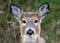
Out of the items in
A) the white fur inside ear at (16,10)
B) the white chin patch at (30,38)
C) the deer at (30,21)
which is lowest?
the white chin patch at (30,38)

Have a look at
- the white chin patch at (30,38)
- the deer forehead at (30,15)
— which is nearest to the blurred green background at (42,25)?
the deer forehead at (30,15)

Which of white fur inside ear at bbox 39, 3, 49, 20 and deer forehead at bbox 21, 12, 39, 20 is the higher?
white fur inside ear at bbox 39, 3, 49, 20

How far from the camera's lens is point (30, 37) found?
598 inches

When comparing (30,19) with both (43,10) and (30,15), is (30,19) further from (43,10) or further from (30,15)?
(43,10)

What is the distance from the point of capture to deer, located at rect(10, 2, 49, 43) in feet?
50.0

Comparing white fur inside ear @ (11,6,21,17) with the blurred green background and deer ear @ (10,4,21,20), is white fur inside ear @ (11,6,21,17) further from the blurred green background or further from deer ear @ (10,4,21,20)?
the blurred green background

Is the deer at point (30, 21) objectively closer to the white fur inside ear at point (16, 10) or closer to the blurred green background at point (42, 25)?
the white fur inside ear at point (16, 10)

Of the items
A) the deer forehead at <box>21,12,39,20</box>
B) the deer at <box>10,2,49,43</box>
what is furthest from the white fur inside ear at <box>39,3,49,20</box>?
the deer forehead at <box>21,12,39,20</box>

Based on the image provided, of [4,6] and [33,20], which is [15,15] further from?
[4,6]

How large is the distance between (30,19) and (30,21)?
0.21 ft

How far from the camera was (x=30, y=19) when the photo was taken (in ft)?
50.5

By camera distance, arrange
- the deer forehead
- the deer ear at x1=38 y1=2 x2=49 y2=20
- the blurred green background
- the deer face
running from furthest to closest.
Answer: the blurred green background < the deer ear at x1=38 y1=2 x2=49 y2=20 < the deer forehead < the deer face

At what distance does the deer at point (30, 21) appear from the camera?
1523 cm

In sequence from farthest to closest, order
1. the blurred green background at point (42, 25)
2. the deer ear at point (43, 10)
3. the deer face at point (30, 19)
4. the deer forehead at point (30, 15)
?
the blurred green background at point (42, 25) → the deer ear at point (43, 10) → the deer forehead at point (30, 15) → the deer face at point (30, 19)
